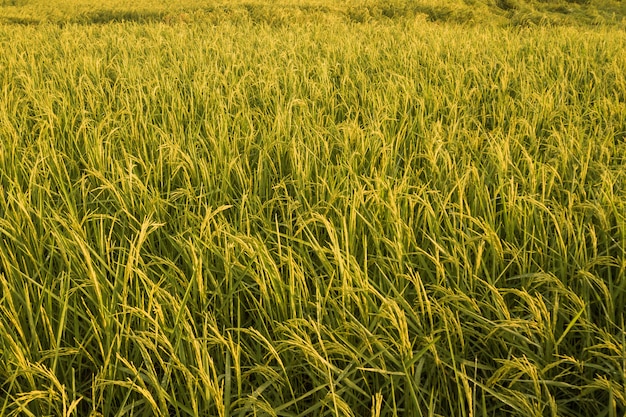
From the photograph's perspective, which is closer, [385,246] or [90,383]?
[90,383]

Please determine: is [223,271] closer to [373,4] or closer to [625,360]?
[625,360]

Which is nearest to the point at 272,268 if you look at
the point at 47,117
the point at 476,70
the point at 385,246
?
the point at 385,246

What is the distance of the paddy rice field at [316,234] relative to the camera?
1005mm

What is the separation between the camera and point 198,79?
2963 millimetres

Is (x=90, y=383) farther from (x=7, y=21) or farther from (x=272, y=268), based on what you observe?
(x=7, y=21)

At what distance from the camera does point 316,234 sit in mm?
1475

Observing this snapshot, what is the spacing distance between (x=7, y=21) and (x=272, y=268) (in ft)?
32.5

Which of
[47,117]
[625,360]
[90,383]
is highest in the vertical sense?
[47,117]

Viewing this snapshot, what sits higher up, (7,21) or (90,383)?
(7,21)

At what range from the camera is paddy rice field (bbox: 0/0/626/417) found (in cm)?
100

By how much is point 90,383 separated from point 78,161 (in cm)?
110

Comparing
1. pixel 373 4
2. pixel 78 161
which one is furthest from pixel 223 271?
pixel 373 4

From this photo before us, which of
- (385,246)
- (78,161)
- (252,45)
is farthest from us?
(252,45)

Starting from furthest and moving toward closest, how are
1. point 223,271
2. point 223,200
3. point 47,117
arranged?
point 47,117 < point 223,200 < point 223,271
